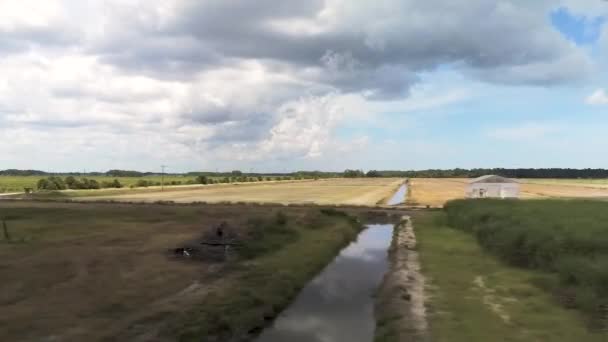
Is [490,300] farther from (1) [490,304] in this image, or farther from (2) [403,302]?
(2) [403,302]

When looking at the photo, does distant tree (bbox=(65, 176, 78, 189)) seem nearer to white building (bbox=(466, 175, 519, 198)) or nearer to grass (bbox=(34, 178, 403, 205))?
grass (bbox=(34, 178, 403, 205))

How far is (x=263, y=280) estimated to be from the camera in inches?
890

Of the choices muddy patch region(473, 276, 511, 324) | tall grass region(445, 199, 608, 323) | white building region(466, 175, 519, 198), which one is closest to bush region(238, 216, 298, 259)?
muddy patch region(473, 276, 511, 324)

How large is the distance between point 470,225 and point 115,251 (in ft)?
84.8

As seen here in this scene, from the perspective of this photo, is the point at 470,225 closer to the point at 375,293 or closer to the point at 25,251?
the point at 375,293

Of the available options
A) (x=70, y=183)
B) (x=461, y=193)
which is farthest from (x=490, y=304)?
(x=70, y=183)

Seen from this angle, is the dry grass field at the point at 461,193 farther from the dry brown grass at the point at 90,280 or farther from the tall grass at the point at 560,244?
the dry brown grass at the point at 90,280

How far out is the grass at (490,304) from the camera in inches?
605

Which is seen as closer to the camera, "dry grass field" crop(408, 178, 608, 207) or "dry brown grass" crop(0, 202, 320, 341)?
"dry brown grass" crop(0, 202, 320, 341)

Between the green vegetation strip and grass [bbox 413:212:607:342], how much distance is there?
5.76m

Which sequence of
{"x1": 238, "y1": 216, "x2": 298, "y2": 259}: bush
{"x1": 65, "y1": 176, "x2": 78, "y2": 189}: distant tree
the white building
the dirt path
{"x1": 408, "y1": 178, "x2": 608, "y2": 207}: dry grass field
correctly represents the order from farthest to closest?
1. {"x1": 65, "y1": 176, "x2": 78, "y2": 189}: distant tree
2. {"x1": 408, "y1": 178, "x2": 608, "y2": 207}: dry grass field
3. the white building
4. {"x1": 238, "y1": 216, "x2": 298, "y2": 259}: bush
5. the dirt path

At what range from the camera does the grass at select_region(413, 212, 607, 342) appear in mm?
15375

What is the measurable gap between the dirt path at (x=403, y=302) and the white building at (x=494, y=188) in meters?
41.6

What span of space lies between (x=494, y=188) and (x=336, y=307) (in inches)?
2141
